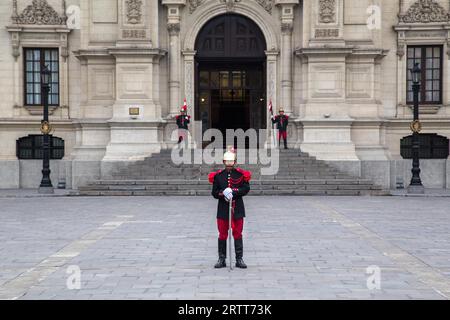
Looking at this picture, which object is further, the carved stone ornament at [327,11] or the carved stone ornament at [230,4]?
the carved stone ornament at [230,4]

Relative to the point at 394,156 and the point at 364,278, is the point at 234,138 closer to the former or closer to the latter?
the point at 394,156

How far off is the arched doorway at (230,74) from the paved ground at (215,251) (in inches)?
470

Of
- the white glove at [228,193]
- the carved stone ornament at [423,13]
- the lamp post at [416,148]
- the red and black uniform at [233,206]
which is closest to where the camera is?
the white glove at [228,193]

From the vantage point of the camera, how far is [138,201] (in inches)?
927

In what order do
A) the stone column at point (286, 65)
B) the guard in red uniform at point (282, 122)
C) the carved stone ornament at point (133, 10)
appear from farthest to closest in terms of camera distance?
the stone column at point (286, 65), the carved stone ornament at point (133, 10), the guard in red uniform at point (282, 122)

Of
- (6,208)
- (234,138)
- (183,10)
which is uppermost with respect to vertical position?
(183,10)

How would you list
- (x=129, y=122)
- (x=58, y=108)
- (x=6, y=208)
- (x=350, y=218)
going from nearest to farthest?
(x=350, y=218) → (x=6, y=208) → (x=129, y=122) → (x=58, y=108)

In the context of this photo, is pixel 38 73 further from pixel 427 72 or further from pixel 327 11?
pixel 427 72

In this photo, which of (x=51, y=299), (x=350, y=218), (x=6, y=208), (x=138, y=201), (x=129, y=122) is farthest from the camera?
(x=129, y=122)

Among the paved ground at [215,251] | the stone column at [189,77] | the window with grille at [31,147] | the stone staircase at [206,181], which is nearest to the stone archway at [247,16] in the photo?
the stone column at [189,77]

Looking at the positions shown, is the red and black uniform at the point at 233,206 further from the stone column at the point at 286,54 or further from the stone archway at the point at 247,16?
the stone archway at the point at 247,16

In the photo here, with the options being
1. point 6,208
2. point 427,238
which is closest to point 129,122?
point 6,208

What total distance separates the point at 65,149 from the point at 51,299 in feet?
76.4

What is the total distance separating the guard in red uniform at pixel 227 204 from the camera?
35.8 feet
